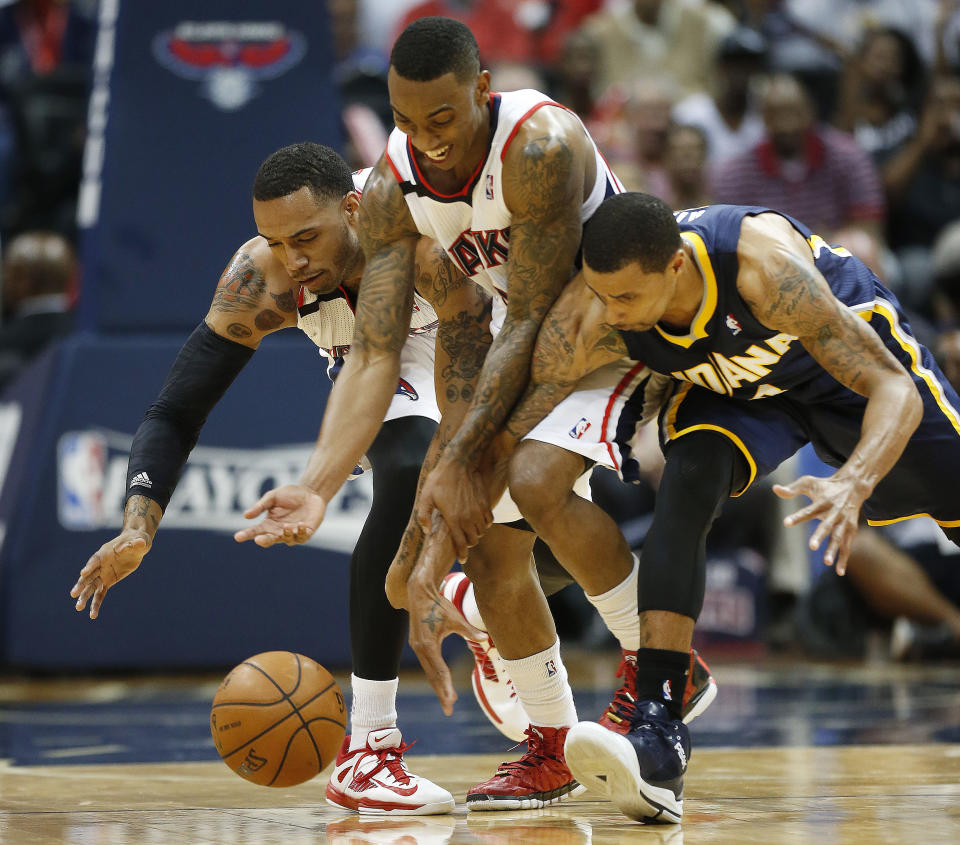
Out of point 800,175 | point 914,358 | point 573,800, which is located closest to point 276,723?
point 573,800

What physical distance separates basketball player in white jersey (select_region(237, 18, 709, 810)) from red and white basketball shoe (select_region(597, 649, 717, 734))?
0.02 metres

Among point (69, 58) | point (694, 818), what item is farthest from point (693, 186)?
point (694, 818)

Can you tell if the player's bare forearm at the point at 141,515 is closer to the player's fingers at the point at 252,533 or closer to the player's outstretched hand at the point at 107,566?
the player's outstretched hand at the point at 107,566

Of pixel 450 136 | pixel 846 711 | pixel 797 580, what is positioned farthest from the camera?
pixel 797 580

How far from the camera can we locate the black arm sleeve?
4.45m

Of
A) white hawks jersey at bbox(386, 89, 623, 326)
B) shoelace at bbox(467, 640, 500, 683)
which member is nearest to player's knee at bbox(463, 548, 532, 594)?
shoelace at bbox(467, 640, 500, 683)

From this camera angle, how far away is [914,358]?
14.6 ft

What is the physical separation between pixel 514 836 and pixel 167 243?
5.23 meters

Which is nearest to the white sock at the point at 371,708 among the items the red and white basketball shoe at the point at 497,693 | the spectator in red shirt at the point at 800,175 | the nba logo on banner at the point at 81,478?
the red and white basketball shoe at the point at 497,693

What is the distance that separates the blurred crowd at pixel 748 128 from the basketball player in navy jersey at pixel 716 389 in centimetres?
461

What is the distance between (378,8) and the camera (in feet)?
41.2

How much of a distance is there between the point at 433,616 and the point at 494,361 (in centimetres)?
75

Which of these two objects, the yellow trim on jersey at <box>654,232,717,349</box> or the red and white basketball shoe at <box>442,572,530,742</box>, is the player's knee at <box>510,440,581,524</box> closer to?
the yellow trim on jersey at <box>654,232,717,349</box>

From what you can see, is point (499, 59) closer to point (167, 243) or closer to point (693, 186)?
point (693, 186)
